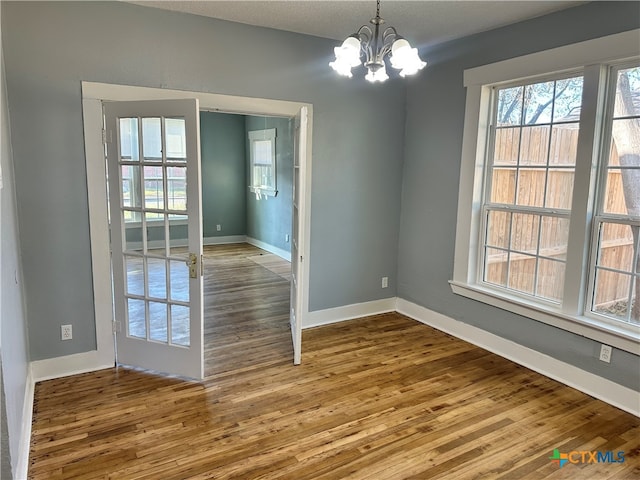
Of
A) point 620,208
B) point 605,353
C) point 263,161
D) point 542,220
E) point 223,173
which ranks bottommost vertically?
point 605,353

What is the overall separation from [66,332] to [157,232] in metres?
1.03

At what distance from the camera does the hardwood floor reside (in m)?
2.30

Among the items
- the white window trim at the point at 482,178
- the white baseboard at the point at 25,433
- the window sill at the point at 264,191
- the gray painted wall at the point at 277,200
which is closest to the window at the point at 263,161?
the window sill at the point at 264,191

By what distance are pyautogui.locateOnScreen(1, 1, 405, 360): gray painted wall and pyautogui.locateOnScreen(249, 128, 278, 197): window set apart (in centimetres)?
347

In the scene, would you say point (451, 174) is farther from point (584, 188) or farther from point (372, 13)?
point (372, 13)

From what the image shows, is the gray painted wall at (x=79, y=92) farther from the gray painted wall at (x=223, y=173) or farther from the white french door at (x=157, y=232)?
the gray painted wall at (x=223, y=173)

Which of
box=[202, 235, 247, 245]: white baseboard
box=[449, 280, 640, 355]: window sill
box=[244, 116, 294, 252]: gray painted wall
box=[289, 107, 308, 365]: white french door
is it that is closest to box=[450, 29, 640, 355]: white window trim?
box=[449, 280, 640, 355]: window sill

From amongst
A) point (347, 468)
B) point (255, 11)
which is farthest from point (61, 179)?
point (347, 468)

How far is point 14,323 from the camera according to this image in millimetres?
2404

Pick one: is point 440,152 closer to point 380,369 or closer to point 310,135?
point 310,135

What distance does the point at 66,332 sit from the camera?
10.6 ft

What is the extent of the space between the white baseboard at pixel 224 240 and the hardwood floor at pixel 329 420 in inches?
197

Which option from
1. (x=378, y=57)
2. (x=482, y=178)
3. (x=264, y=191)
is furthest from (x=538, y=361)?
(x=264, y=191)

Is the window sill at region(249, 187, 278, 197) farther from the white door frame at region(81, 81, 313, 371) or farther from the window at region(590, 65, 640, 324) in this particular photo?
the window at region(590, 65, 640, 324)
